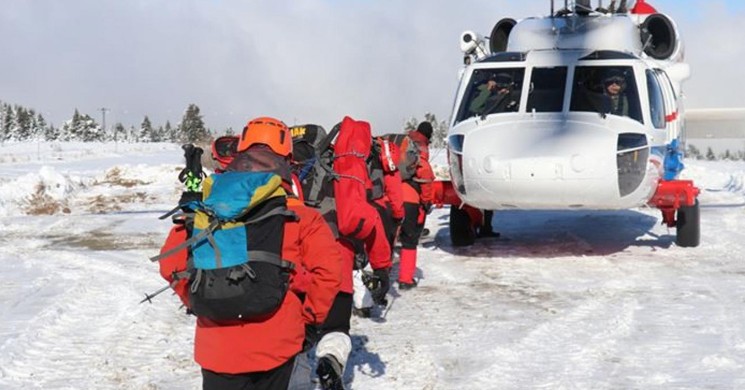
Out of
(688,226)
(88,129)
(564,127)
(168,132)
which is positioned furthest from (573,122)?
(168,132)

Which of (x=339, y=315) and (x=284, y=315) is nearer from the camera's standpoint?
(x=284, y=315)

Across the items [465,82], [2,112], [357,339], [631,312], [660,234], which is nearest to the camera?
[357,339]

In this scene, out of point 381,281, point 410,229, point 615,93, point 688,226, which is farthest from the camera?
point 688,226

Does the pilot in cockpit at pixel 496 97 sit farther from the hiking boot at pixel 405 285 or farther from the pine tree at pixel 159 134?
the pine tree at pixel 159 134

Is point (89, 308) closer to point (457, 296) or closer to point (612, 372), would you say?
point (457, 296)

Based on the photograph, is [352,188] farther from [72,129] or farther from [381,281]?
[72,129]

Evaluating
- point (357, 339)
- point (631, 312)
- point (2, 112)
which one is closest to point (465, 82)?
point (631, 312)

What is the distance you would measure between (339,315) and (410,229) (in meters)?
3.48

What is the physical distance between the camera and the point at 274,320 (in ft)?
10.1

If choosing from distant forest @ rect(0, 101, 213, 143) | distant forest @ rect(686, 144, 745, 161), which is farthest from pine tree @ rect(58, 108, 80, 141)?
distant forest @ rect(686, 144, 745, 161)

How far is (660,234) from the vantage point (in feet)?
38.5

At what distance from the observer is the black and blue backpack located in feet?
9.55

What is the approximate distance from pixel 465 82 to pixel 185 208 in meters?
7.14

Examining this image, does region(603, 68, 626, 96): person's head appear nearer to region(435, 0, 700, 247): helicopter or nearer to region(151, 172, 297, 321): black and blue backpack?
region(435, 0, 700, 247): helicopter
